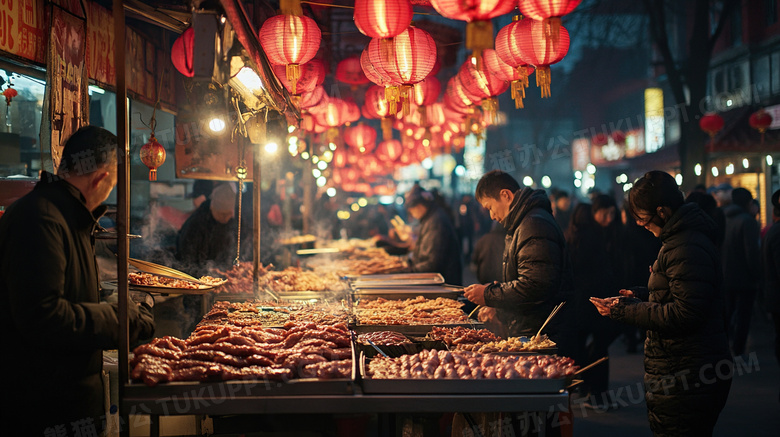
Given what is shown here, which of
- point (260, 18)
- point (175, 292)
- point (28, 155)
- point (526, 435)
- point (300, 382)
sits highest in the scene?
point (260, 18)

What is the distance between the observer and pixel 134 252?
317 inches

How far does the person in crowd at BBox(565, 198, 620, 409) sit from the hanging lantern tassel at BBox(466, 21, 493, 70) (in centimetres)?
491

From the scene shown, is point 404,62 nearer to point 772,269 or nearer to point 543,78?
point 543,78

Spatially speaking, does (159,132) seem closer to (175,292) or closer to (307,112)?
(307,112)

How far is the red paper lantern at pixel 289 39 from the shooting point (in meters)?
5.59

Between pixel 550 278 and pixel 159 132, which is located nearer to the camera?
pixel 550 278

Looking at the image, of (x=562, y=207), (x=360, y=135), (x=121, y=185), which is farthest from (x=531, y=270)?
(x=360, y=135)

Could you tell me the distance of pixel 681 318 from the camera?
159 inches

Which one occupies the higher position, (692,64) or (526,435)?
(692,64)

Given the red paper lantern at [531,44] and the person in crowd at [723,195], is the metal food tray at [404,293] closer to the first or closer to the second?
the red paper lantern at [531,44]

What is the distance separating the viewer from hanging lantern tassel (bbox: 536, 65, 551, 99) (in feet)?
16.4

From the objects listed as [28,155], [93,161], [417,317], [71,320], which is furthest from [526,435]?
[28,155]

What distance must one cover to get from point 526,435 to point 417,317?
2.10 metres

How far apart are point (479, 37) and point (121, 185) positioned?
2.15 metres
